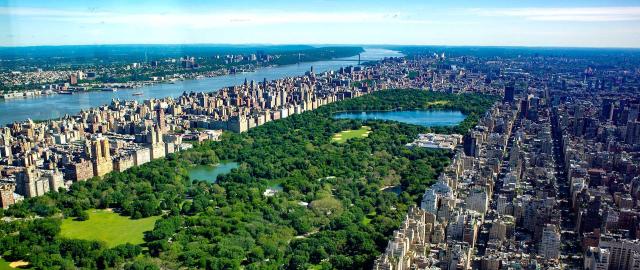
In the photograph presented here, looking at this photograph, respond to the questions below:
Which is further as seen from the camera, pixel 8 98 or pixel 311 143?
pixel 8 98

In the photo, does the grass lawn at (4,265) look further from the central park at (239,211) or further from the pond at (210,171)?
the pond at (210,171)

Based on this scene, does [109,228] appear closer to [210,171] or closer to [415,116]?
[210,171]

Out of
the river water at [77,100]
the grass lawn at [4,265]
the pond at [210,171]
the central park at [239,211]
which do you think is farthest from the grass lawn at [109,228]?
the river water at [77,100]

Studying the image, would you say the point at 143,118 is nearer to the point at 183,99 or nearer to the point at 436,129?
the point at 183,99

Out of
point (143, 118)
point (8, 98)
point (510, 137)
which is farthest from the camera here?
point (8, 98)

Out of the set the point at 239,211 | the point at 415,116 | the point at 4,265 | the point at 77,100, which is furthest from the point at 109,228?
the point at 77,100

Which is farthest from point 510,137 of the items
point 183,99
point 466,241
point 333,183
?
point 183,99
